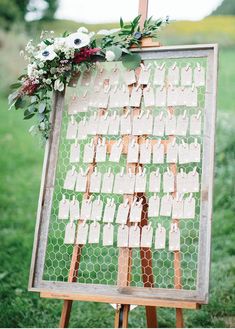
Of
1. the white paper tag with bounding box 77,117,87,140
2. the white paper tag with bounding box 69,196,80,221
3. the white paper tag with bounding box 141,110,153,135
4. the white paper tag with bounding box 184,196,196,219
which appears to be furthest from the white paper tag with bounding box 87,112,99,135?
the white paper tag with bounding box 184,196,196,219

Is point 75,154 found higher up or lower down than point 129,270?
higher up

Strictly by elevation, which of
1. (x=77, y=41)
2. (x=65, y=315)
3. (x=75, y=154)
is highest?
(x=77, y=41)

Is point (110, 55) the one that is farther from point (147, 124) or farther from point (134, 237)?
point (134, 237)

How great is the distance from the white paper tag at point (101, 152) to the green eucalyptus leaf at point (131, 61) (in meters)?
0.37

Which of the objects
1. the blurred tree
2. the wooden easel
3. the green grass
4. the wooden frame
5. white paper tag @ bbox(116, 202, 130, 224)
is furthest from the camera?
the blurred tree

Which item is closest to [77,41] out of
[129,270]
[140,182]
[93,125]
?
[93,125]

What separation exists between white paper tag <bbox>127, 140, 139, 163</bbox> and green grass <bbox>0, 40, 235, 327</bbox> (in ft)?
4.73

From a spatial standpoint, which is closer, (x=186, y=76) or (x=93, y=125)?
(x=186, y=76)

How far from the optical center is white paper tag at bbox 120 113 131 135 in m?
2.87

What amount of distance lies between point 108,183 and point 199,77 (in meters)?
0.64

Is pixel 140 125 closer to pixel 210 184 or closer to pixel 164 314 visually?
pixel 210 184

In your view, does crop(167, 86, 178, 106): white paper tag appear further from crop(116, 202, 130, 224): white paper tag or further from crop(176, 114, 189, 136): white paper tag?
crop(116, 202, 130, 224): white paper tag

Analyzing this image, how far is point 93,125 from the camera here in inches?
115

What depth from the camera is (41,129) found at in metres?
2.98
